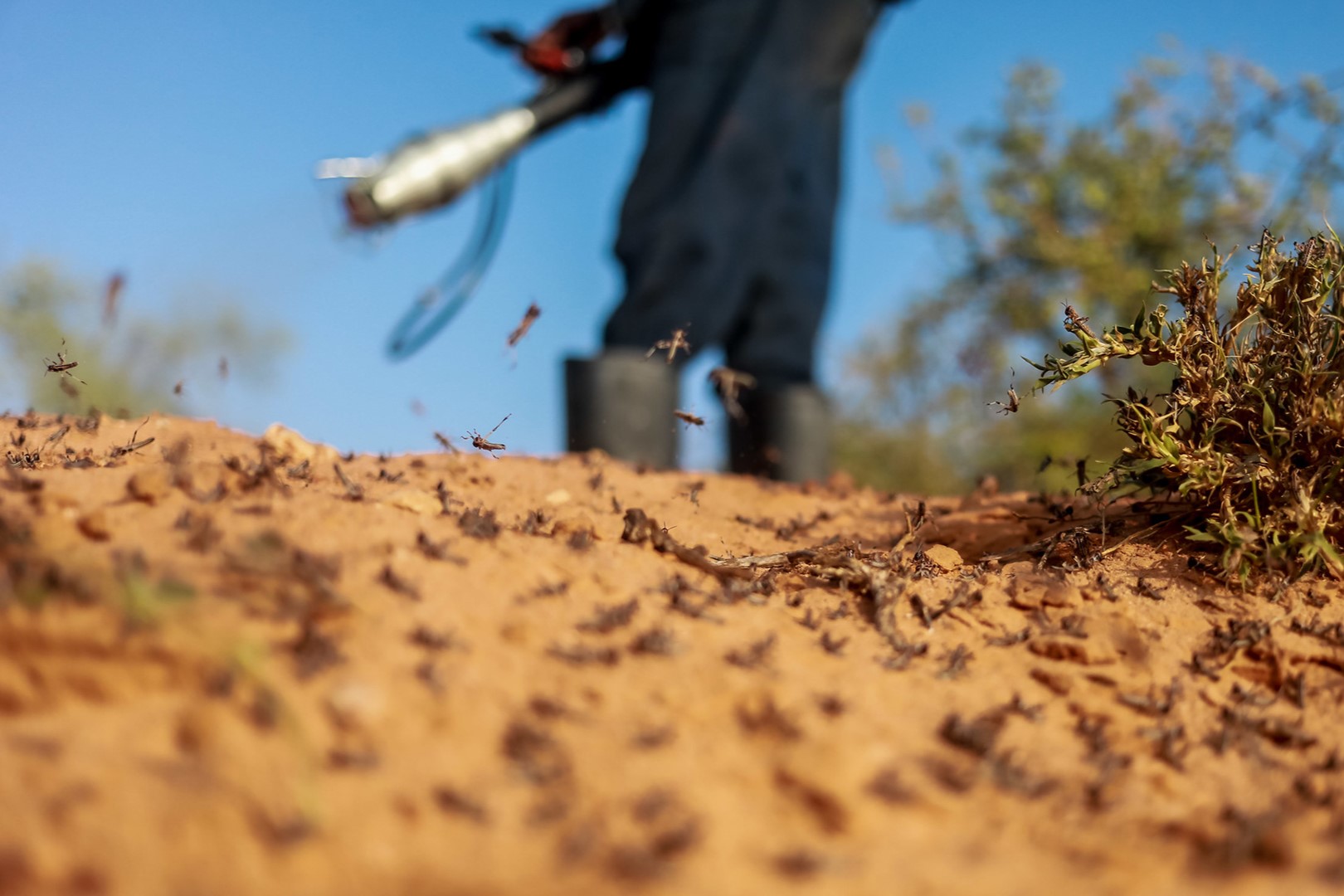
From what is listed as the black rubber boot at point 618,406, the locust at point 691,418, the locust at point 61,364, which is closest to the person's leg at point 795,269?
the black rubber boot at point 618,406

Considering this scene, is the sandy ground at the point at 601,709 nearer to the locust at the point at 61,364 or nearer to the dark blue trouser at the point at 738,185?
the locust at the point at 61,364

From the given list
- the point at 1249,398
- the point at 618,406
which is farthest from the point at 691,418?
the point at 618,406

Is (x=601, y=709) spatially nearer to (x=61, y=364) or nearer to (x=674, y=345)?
(x=674, y=345)

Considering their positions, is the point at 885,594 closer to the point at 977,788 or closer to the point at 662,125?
the point at 977,788

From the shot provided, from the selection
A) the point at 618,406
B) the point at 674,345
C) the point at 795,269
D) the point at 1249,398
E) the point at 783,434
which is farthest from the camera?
the point at 795,269

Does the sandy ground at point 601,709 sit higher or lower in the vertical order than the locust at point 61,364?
lower

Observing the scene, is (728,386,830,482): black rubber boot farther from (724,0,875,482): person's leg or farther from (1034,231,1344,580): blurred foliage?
(1034,231,1344,580): blurred foliage

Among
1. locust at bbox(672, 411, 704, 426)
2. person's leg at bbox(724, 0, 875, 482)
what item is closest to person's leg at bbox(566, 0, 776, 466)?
person's leg at bbox(724, 0, 875, 482)
